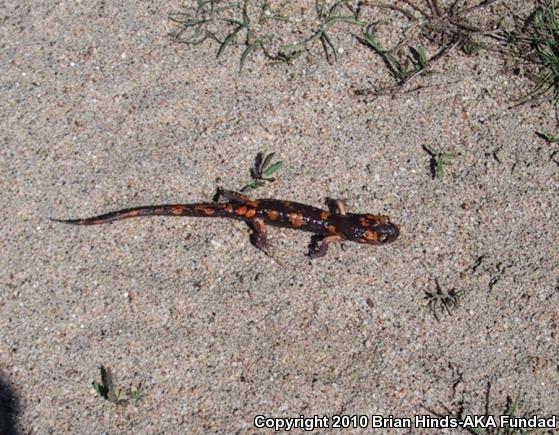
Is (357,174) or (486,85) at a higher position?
(486,85)

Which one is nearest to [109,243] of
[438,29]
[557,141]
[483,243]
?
[483,243]

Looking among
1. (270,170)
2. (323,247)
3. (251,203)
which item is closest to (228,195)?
Result: (251,203)

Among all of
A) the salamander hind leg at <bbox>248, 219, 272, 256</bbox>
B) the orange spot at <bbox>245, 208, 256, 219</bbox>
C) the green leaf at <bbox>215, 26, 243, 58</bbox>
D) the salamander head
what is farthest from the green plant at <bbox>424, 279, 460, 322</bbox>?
the green leaf at <bbox>215, 26, 243, 58</bbox>

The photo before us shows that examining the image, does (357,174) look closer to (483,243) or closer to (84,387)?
(483,243)

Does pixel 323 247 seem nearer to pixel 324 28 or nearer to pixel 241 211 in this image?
pixel 241 211

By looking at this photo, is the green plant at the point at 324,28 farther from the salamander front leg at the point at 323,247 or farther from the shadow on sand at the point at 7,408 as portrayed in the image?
the shadow on sand at the point at 7,408

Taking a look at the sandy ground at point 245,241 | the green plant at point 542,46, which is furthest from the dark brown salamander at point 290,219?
the green plant at point 542,46

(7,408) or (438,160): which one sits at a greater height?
(438,160)
